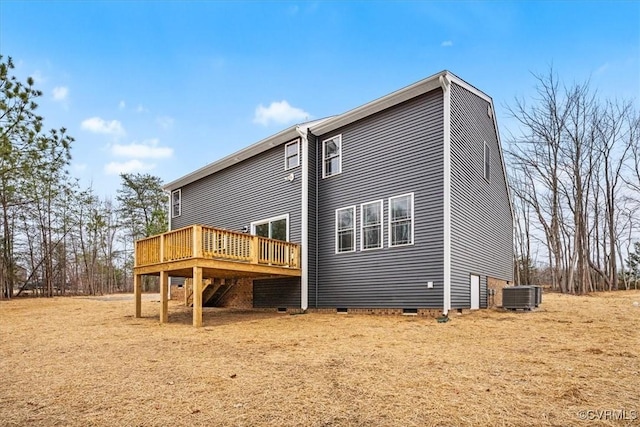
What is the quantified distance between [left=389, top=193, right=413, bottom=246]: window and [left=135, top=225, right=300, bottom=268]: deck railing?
3.07m

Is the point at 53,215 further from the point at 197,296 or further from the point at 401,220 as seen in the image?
the point at 401,220

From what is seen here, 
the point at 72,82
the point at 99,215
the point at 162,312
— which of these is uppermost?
the point at 72,82

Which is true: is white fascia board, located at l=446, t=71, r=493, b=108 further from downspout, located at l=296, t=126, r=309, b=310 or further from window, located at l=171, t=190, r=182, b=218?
window, located at l=171, t=190, r=182, b=218

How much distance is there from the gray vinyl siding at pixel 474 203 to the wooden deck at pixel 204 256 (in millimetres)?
4670

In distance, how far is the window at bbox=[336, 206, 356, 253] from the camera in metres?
12.2

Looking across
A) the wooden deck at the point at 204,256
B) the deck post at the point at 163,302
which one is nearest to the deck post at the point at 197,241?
the wooden deck at the point at 204,256

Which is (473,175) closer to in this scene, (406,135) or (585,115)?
(406,135)

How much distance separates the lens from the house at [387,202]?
10570 mm

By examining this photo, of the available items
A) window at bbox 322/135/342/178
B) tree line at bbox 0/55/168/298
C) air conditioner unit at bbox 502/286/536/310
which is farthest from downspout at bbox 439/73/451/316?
tree line at bbox 0/55/168/298

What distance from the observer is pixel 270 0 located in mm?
13758

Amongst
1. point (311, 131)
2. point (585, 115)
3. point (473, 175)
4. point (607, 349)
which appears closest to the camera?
point (607, 349)

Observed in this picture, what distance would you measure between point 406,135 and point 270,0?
6750mm

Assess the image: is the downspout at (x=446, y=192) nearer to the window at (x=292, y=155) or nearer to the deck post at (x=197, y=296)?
the window at (x=292, y=155)

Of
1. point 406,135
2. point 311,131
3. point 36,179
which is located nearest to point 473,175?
point 406,135
